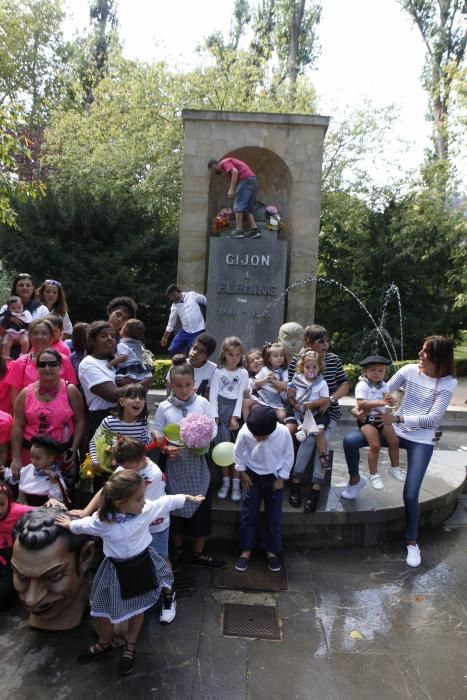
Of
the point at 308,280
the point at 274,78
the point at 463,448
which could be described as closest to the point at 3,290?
the point at 308,280

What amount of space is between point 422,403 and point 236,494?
6.13ft

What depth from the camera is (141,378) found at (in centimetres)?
484

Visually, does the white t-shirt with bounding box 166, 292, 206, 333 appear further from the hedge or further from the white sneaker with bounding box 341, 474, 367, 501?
the hedge

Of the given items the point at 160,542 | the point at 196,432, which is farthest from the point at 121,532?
the point at 196,432

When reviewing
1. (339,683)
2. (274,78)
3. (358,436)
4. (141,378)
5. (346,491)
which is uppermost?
(274,78)

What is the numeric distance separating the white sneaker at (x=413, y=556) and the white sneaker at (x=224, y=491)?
1.68m

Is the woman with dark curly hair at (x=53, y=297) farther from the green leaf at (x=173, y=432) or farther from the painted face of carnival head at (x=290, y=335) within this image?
the green leaf at (x=173, y=432)

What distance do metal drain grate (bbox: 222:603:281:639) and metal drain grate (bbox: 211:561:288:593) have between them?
0.24m

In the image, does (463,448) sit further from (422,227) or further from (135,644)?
(422,227)

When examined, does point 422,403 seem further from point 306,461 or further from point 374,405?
point 306,461

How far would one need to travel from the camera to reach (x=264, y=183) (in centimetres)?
979

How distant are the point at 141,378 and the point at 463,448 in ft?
19.7

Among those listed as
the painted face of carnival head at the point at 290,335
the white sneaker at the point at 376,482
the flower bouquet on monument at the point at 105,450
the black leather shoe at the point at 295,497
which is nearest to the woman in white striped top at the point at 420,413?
the white sneaker at the point at 376,482

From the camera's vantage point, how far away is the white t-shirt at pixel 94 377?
14.4 ft
